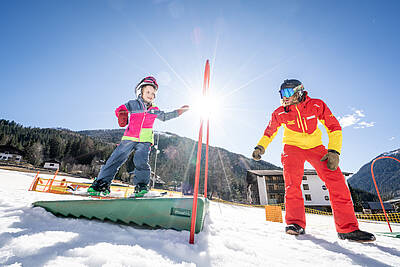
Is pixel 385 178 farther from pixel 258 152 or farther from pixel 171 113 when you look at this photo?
pixel 171 113

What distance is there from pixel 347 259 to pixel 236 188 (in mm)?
55777

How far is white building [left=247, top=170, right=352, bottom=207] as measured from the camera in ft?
97.7

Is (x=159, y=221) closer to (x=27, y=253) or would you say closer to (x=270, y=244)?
(x=27, y=253)

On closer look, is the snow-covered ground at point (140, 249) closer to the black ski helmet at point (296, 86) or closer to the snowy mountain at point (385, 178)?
the black ski helmet at point (296, 86)

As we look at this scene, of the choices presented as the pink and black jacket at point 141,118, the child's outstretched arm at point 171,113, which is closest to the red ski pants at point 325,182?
the child's outstretched arm at point 171,113

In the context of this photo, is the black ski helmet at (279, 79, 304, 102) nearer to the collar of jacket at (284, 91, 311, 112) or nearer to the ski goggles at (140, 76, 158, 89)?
the collar of jacket at (284, 91, 311, 112)

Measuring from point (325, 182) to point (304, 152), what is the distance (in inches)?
16.6

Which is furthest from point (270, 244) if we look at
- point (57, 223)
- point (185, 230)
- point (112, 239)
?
point (57, 223)

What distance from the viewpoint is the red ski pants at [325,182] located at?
1.84 metres

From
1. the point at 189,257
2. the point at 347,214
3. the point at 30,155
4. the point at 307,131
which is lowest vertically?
the point at 189,257

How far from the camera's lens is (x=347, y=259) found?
1.10 meters

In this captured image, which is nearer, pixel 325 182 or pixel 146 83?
pixel 325 182

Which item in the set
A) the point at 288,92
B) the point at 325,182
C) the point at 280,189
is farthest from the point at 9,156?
the point at 325,182

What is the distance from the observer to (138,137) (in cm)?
258
